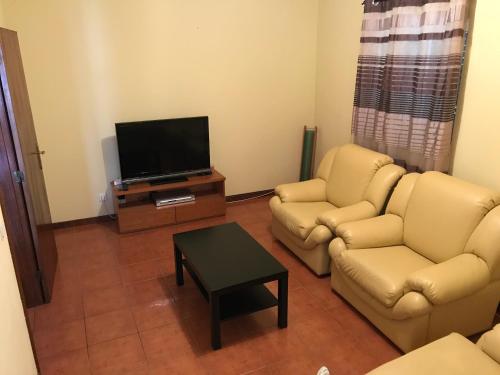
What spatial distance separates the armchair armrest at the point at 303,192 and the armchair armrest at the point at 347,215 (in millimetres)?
526

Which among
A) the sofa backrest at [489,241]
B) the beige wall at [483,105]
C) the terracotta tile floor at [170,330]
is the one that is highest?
the beige wall at [483,105]

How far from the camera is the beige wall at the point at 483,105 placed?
270 cm

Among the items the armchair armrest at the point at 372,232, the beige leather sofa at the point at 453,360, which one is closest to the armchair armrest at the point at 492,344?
the beige leather sofa at the point at 453,360

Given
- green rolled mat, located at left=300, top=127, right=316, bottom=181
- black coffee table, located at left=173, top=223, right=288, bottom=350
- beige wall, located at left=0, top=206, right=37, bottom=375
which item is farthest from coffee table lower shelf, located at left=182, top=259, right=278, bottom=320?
green rolled mat, located at left=300, top=127, right=316, bottom=181

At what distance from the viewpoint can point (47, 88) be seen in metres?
3.73

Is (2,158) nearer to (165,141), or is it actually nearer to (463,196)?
(165,141)

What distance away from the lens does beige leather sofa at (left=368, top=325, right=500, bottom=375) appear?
1772 mm

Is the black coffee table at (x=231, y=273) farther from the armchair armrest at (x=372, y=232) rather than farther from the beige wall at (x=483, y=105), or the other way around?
the beige wall at (x=483, y=105)

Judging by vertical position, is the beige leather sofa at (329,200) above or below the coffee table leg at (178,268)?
above

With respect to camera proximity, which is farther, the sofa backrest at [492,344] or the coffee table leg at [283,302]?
the coffee table leg at [283,302]

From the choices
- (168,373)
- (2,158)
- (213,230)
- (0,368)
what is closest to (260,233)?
(213,230)

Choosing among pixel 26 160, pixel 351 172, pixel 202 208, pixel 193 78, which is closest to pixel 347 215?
pixel 351 172

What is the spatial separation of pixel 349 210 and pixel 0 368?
2.42 meters

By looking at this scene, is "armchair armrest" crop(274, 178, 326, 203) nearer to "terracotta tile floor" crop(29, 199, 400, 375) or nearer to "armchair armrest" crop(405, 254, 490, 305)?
"terracotta tile floor" crop(29, 199, 400, 375)
